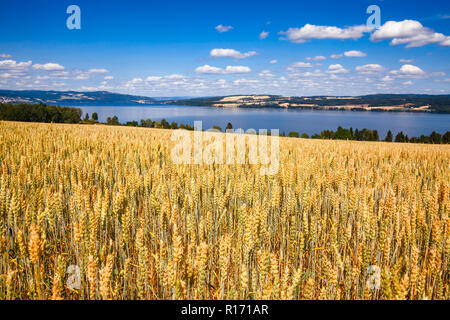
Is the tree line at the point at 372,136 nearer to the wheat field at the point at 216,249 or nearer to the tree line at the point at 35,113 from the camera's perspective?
the wheat field at the point at 216,249

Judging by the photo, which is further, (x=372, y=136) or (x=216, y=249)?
(x=372, y=136)

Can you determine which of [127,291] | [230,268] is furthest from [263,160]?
[127,291]

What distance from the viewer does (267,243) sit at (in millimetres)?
2242

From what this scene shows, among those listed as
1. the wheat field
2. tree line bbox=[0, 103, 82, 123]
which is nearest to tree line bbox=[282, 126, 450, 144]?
the wheat field

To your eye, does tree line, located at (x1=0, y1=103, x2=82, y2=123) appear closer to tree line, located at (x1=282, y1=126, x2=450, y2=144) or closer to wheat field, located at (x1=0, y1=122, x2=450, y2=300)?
tree line, located at (x1=282, y1=126, x2=450, y2=144)

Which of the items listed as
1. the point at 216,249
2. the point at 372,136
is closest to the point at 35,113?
the point at 216,249

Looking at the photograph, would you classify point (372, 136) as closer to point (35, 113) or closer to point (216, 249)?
point (216, 249)

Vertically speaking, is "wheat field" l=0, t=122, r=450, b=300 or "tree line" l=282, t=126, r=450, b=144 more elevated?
"tree line" l=282, t=126, r=450, b=144

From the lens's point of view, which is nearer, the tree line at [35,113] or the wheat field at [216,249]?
the wheat field at [216,249]

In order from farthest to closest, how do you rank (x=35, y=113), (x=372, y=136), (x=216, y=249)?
(x=372, y=136)
(x=35, y=113)
(x=216, y=249)

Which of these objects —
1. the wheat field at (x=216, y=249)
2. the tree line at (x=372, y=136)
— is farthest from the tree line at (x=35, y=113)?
the wheat field at (x=216, y=249)

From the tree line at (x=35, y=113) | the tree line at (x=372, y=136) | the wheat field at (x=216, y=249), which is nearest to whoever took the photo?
the wheat field at (x=216, y=249)
